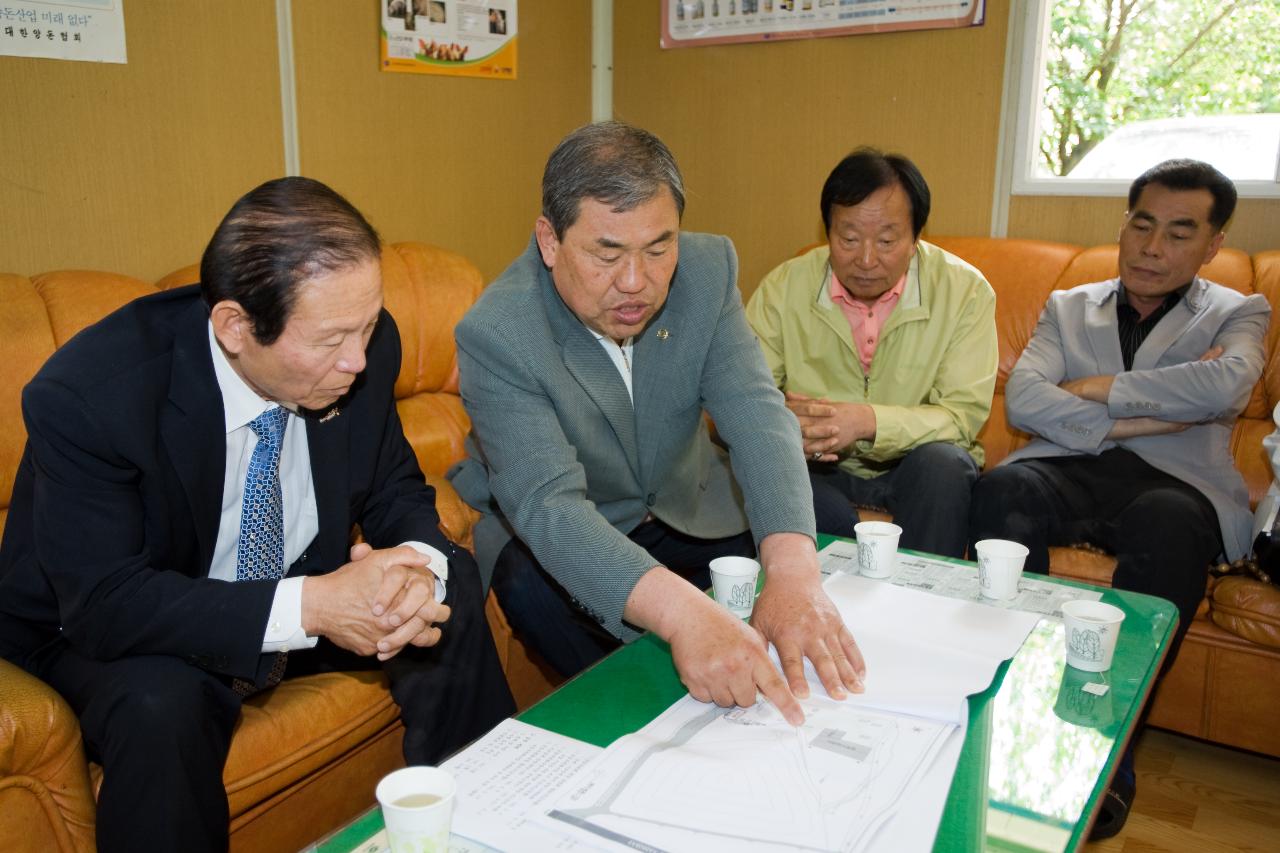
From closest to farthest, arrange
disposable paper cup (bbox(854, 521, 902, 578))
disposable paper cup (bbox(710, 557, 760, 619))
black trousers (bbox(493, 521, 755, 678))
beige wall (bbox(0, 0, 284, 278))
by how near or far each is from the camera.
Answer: disposable paper cup (bbox(710, 557, 760, 619)) → disposable paper cup (bbox(854, 521, 902, 578)) → black trousers (bbox(493, 521, 755, 678)) → beige wall (bbox(0, 0, 284, 278))

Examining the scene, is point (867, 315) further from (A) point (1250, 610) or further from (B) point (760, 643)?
(B) point (760, 643)

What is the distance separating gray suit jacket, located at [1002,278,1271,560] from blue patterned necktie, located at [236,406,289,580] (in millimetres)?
1722

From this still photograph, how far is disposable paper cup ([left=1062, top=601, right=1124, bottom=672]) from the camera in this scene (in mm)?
1356

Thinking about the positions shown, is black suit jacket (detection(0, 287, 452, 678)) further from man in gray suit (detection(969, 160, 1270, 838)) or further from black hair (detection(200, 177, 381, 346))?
man in gray suit (detection(969, 160, 1270, 838))

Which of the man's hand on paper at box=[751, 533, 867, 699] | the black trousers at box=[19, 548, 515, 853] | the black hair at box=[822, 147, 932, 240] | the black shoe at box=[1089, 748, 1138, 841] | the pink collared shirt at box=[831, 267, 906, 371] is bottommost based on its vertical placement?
the black shoe at box=[1089, 748, 1138, 841]

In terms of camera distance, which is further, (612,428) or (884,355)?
(884,355)

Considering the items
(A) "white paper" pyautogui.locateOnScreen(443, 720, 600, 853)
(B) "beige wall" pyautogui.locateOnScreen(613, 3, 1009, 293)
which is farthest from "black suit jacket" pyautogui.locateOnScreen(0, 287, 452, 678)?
(B) "beige wall" pyautogui.locateOnScreen(613, 3, 1009, 293)

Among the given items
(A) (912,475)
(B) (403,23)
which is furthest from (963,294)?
(B) (403,23)

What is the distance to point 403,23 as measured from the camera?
2988 millimetres

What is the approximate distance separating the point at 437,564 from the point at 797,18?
8.04 feet

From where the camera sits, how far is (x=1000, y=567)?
1571mm

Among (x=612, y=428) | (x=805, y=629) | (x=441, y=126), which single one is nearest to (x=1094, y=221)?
(x=612, y=428)

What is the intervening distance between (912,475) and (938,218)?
47.3 inches

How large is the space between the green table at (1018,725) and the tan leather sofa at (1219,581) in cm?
71
